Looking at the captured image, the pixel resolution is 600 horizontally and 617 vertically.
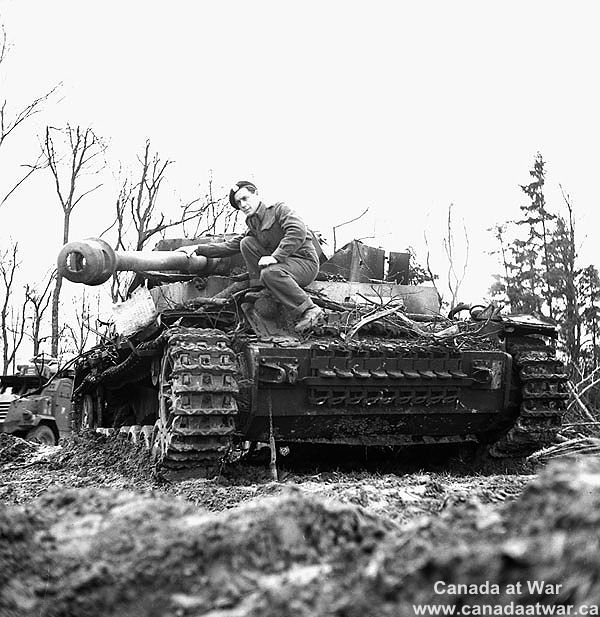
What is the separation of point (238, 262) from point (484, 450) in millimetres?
3347

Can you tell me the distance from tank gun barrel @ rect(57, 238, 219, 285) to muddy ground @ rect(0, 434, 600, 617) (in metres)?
6.47

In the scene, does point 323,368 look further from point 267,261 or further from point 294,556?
point 294,556

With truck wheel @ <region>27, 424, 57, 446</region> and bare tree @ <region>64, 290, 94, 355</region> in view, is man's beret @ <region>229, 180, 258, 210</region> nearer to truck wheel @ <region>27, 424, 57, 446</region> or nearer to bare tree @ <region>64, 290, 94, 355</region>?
truck wheel @ <region>27, 424, 57, 446</region>

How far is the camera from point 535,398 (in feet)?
Result: 26.2

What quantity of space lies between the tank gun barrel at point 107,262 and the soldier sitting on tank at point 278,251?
16.2 inches

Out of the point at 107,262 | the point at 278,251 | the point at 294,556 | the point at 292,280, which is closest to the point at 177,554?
the point at 294,556

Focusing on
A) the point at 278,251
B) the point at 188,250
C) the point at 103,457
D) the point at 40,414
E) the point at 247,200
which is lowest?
the point at 40,414

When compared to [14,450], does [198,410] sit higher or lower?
higher

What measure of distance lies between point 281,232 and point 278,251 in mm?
430

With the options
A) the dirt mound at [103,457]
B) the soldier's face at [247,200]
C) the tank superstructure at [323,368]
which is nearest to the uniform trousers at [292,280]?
the tank superstructure at [323,368]

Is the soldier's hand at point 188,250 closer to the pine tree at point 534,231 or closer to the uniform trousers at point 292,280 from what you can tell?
the uniform trousers at point 292,280

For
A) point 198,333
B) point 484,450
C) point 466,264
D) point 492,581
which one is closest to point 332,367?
point 198,333

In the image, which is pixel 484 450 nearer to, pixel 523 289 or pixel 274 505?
pixel 274 505

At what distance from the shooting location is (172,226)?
85.4 ft
